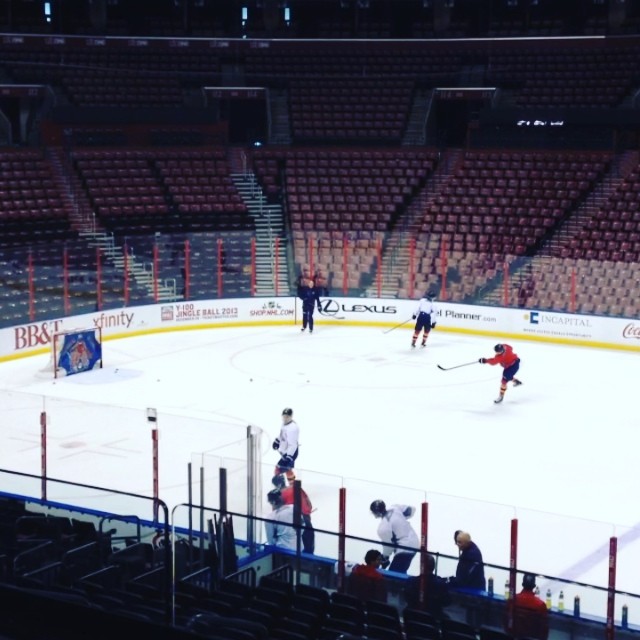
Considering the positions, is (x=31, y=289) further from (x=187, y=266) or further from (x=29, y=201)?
(x=29, y=201)

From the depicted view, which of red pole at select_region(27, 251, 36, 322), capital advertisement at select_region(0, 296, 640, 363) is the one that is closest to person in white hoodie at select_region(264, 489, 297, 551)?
capital advertisement at select_region(0, 296, 640, 363)

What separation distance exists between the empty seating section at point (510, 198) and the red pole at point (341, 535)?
17333 millimetres

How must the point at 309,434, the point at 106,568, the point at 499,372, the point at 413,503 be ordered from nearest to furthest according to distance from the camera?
the point at 106,568
the point at 413,503
the point at 309,434
the point at 499,372

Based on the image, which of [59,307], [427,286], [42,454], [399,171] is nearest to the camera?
[42,454]

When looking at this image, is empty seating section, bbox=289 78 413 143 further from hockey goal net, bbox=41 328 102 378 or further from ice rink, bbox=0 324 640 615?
hockey goal net, bbox=41 328 102 378

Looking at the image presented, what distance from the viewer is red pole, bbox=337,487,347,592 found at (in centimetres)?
797

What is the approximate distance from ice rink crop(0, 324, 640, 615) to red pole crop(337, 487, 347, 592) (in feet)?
0.31

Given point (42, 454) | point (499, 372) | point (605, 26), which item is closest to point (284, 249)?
point (499, 372)

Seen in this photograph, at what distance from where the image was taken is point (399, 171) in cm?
2995

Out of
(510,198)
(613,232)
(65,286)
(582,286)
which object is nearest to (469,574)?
(65,286)

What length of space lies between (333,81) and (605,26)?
802 cm

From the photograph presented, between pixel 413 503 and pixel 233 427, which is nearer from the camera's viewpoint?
pixel 413 503

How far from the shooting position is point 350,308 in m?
25.5

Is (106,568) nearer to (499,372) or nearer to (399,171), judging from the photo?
(499,372)
